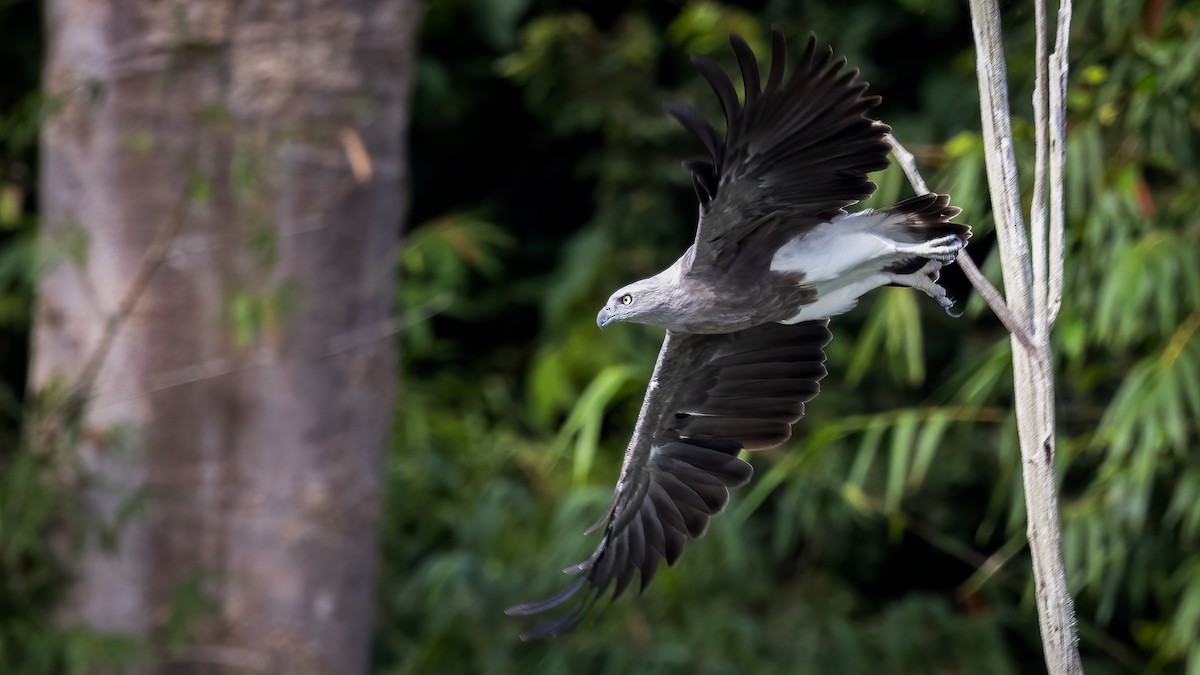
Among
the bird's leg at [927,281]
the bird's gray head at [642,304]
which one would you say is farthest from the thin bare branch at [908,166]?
the bird's gray head at [642,304]

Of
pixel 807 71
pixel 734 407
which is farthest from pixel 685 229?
pixel 807 71

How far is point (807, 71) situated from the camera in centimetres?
192

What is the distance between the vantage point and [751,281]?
2238 millimetres

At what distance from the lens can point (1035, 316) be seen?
71.2 inches

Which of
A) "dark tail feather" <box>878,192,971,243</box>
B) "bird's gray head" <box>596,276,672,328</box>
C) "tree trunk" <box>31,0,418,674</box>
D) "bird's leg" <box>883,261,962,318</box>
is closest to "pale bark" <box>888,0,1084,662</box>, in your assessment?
→ "dark tail feather" <box>878,192,971,243</box>

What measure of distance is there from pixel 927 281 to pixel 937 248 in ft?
0.52

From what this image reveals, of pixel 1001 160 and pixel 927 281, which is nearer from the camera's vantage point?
pixel 1001 160

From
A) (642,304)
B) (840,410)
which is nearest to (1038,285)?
(642,304)

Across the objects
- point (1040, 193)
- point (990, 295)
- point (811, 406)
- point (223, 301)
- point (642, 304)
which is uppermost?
point (1040, 193)

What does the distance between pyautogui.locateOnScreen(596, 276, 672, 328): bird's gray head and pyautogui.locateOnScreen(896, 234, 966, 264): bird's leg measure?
0.35 m

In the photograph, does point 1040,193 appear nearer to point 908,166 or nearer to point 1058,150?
point 1058,150

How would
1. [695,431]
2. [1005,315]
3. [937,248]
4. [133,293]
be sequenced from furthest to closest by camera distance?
[133,293], [695,431], [937,248], [1005,315]

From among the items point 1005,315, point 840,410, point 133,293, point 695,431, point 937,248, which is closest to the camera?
point 1005,315

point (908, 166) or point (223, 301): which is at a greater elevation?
point (908, 166)
